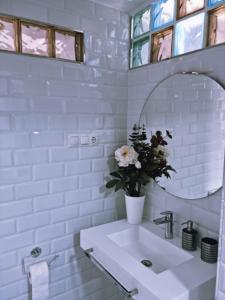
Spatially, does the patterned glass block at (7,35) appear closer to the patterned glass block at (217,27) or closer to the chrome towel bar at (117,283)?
the patterned glass block at (217,27)

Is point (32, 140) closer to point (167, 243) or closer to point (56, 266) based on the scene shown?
point (56, 266)

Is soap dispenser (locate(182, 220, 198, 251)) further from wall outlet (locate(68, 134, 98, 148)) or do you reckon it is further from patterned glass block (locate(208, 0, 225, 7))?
patterned glass block (locate(208, 0, 225, 7))

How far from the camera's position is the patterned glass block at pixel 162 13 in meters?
1.30

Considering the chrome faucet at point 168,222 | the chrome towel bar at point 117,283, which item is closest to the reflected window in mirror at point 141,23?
the chrome faucet at point 168,222

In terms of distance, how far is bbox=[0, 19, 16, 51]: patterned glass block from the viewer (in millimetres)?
1176

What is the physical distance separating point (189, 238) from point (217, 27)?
1009 mm

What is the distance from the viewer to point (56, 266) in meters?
1.46

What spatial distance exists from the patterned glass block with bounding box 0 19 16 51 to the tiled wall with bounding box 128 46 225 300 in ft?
2.44

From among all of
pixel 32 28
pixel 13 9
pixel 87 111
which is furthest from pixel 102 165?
pixel 13 9

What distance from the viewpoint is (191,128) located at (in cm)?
123

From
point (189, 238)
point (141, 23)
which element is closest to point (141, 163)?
point (189, 238)

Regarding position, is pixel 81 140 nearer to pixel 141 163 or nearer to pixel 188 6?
pixel 141 163

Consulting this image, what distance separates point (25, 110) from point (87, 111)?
1.21 ft

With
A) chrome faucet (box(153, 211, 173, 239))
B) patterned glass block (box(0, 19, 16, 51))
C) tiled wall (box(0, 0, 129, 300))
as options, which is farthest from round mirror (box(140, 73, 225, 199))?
patterned glass block (box(0, 19, 16, 51))
